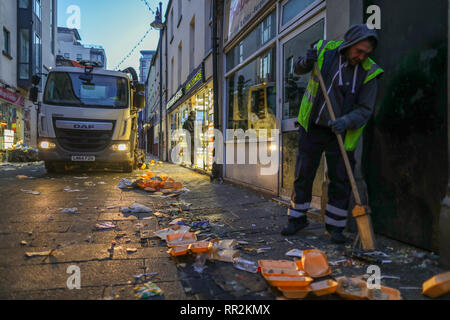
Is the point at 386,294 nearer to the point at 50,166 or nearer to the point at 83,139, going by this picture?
the point at 83,139

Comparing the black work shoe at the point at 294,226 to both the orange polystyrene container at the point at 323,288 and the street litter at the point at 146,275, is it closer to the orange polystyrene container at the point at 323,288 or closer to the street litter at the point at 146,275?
the orange polystyrene container at the point at 323,288

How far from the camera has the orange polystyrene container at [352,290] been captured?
5.78 ft

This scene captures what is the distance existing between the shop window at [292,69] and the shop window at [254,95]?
0.42 metres

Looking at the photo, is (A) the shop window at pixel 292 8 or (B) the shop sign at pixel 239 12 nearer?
(A) the shop window at pixel 292 8

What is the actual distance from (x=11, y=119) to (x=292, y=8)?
54.5 ft

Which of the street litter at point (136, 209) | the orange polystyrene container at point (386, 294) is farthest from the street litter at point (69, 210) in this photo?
the orange polystyrene container at point (386, 294)

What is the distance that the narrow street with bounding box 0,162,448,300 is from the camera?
1.89 m

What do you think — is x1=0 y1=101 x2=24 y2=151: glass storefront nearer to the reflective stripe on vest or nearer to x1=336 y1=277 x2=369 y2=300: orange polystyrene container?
the reflective stripe on vest

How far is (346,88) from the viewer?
2.80m

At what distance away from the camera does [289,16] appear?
484 centimetres

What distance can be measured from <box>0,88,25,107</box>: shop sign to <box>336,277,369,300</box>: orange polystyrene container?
17260 millimetres

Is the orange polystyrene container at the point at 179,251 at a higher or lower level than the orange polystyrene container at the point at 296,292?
higher

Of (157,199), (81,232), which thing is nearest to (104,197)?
(157,199)

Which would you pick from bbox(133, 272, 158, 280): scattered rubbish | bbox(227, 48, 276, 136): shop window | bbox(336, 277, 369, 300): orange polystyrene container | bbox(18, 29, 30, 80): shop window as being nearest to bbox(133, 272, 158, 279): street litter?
bbox(133, 272, 158, 280): scattered rubbish
